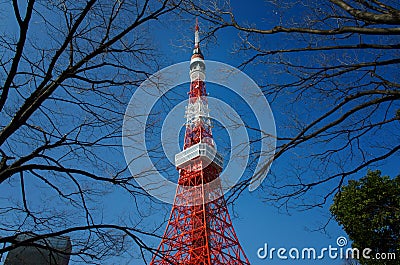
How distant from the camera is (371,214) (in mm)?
5715

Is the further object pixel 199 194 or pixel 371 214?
pixel 199 194

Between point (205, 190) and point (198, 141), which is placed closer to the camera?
point (205, 190)

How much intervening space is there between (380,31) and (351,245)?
5407mm

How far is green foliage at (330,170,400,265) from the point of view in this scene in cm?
559

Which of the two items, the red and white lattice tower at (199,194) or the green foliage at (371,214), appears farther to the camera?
the red and white lattice tower at (199,194)

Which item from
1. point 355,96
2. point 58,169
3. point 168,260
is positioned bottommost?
point 168,260

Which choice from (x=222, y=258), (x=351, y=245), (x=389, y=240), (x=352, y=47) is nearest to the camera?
(x=352, y=47)

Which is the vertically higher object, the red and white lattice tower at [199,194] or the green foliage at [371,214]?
the red and white lattice tower at [199,194]

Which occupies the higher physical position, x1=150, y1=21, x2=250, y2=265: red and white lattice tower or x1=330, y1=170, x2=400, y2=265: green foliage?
x1=150, y1=21, x2=250, y2=265: red and white lattice tower

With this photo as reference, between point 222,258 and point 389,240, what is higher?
point 222,258

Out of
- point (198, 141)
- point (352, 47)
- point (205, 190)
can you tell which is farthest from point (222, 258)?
point (352, 47)

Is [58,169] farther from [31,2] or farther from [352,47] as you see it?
[352,47]

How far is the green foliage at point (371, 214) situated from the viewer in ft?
18.3

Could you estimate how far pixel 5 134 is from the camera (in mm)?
2141
